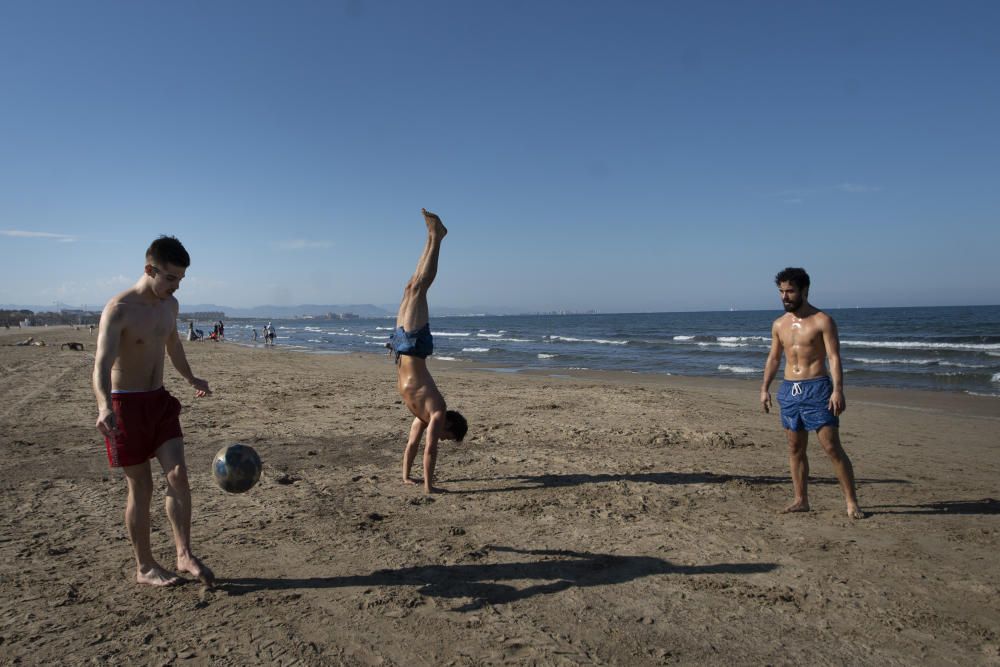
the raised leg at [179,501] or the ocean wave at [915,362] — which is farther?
the ocean wave at [915,362]

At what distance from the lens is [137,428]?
3.34 m

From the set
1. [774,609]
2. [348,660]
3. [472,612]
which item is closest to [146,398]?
[348,660]

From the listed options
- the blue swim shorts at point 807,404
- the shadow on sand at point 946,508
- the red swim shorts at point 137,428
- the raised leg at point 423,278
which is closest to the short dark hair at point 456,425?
the raised leg at point 423,278

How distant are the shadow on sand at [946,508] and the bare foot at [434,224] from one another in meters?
4.33

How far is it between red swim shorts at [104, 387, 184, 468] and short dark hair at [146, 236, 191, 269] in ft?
2.51

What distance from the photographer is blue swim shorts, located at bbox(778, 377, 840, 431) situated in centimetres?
461

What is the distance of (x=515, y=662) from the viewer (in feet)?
9.05

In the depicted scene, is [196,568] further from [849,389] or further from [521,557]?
[849,389]

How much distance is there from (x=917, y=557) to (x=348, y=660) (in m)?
3.69

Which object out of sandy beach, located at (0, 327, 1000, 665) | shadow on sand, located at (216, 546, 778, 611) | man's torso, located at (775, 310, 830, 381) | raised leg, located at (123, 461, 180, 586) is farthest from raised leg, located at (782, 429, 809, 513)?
raised leg, located at (123, 461, 180, 586)

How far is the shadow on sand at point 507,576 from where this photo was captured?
3450 millimetres

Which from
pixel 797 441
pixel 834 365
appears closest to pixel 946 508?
pixel 797 441

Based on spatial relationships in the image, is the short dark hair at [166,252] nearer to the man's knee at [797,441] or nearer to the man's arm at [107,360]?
the man's arm at [107,360]

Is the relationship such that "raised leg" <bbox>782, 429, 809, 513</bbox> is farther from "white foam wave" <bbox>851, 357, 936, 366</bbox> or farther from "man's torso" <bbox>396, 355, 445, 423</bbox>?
"white foam wave" <bbox>851, 357, 936, 366</bbox>
